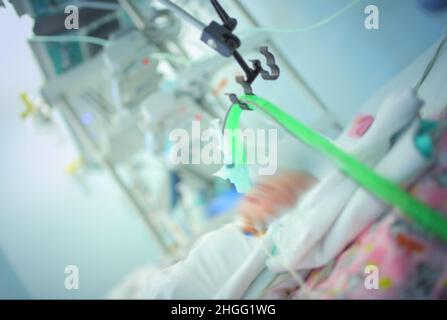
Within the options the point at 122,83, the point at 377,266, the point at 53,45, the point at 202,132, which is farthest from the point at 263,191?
the point at 53,45

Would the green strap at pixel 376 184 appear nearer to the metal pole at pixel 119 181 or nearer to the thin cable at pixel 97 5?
the metal pole at pixel 119 181

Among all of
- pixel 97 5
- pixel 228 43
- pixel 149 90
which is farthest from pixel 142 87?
pixel 228 43

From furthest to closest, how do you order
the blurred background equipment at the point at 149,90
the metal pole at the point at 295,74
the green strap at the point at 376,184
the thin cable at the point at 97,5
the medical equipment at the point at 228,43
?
1. the thin cable at the point at 97,5
2. the metal pole at the point at 295,74
3. the blurred background equipment at the point at 149,90
4. the medical equipment at the point at 228,43
5. the green strap at the point at 376,184

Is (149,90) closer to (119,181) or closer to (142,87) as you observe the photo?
(142,87)

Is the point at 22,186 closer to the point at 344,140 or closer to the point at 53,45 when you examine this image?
the point at 53,45

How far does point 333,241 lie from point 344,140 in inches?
8.2

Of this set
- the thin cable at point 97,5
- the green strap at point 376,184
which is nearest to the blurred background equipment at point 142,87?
the thin cable at point 97,5

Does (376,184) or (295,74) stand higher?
(295,74)

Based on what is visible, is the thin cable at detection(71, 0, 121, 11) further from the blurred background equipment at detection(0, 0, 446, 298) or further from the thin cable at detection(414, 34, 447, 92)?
the thin cable at detection(414, 34, 447, 92)

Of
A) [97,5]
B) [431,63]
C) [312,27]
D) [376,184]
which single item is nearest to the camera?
[376,184]

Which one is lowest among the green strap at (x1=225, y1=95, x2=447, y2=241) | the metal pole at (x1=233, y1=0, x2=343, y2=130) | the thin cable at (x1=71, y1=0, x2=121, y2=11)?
the green strap at (x1=225, y1=95, x2=447, y2=241)

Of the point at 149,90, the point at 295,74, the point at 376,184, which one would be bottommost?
the point at 376,184

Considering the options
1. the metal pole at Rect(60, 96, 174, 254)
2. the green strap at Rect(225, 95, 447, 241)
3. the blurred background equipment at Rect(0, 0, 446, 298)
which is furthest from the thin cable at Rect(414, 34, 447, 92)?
the metal pole at Rect(60, 96, 174, 254)

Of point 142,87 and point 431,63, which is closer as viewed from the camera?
point 431,63
